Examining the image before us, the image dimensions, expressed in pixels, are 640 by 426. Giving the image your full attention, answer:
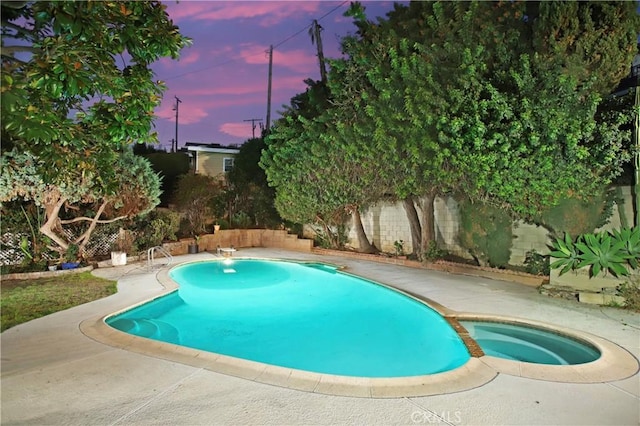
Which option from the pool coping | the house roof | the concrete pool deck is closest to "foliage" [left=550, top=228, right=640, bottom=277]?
the concrete pool deck

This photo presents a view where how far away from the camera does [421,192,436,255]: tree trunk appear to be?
38.1ft

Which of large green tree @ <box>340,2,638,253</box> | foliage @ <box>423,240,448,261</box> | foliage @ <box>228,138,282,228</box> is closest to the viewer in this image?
large green tree @ <box>340,2,638,253</box>

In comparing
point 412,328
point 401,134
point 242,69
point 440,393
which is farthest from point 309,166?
point 242,69

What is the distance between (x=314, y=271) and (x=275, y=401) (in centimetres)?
885

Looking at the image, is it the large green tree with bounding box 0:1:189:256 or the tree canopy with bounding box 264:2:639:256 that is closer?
the large green tree with bounding box 0:1:189:256

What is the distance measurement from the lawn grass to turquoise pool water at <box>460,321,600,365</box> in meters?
7.23

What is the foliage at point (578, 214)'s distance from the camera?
8.20 metres

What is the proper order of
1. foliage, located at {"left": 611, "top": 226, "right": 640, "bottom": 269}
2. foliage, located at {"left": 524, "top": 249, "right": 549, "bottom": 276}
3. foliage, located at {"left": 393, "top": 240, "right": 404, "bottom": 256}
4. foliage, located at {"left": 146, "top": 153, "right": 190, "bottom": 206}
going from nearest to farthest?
1. foliage, located at {"left": 611, "top": 226, "right": 640, "bottom": 269}
2. foliage, located at {"left": 524, "top": 249, "right": 549, "bottom": 276}
3. foliage, located at {"left": 393, "top": 240, "right": 404, "bottom": 256}
4. foliage, located at {"left": 146, "top": 153, "right": 190, "bottom": 206}

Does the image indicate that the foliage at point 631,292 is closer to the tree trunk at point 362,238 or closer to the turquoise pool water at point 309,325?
the turquoise pool water at point 309,325

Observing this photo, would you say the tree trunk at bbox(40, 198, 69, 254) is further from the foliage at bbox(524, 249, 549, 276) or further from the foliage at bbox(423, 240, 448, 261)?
the foliage at bbox(524, 249, 549, 276)

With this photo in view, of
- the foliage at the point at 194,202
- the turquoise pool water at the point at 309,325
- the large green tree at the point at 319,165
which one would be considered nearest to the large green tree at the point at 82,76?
the turquoise pool water at the point at 309,325

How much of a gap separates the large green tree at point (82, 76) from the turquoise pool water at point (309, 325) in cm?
349

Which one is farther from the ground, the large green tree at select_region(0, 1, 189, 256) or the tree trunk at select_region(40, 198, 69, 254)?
the large green tree at select_region(0, 1, 189, 256)

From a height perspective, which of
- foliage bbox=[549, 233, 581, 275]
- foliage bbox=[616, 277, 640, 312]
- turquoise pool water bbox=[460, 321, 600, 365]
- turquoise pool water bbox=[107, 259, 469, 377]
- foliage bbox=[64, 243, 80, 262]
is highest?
foliage bbox=[549, 233, 581, 275]
